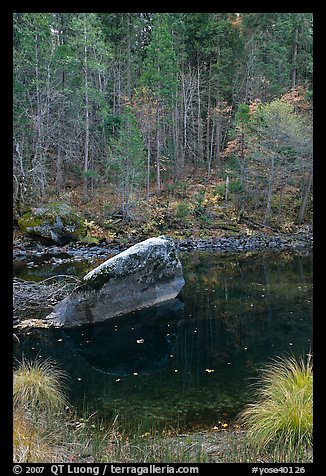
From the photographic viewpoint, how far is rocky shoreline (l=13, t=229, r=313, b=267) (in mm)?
15273

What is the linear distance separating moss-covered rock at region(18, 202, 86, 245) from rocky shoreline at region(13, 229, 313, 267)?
1.39 feet

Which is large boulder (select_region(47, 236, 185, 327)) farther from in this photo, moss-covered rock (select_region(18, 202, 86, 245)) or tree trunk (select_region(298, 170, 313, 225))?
tree trunk (select_region(298, 170, 313, 225))

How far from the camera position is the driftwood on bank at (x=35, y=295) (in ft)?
29.4

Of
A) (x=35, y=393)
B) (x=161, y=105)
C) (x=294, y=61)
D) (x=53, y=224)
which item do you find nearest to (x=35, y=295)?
(x=35, y=393)

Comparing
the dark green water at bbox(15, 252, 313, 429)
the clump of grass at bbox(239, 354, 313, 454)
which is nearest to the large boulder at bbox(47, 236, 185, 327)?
the dark green water at bbox(15, 252, 313, 429)

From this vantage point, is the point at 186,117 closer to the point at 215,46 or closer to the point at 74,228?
the point at 215,46

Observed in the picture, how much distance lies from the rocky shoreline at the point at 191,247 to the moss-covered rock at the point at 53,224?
1.39 ft

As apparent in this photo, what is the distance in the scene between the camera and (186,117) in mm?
26750

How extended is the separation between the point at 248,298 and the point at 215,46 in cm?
2151

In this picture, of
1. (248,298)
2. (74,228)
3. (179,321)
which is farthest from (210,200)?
(179,321)

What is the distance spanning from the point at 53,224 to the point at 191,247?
245 inches

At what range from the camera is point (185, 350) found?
24.2 ft
